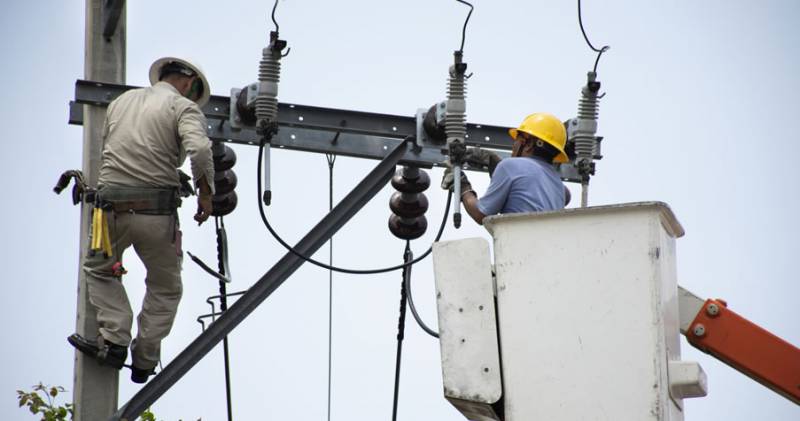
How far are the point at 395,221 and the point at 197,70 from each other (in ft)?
6.70

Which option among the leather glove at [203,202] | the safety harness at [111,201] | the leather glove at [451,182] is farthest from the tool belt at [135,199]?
the leather glove at [451,182]

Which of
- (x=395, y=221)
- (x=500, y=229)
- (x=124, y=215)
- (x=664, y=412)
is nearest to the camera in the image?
(x=664, y=412)

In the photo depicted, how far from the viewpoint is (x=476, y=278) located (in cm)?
543

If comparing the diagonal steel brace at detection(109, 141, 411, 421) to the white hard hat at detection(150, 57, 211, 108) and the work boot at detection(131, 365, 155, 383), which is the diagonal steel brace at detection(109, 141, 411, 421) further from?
the white hard hat at detection(150, 57, 211, 108)

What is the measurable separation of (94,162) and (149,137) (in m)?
0.40

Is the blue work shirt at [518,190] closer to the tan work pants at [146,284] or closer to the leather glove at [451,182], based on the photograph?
the leather glove at [451,182]

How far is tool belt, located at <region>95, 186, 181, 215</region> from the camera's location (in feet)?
24.7

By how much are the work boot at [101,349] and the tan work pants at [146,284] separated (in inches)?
1.3

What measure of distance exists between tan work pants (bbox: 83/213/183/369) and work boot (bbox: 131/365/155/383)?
27 mm

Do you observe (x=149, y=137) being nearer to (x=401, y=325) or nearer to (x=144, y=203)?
(x=144, y=203)

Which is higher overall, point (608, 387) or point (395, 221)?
point (395, 221)

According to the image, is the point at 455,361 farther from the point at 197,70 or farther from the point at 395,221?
the point at 395,221

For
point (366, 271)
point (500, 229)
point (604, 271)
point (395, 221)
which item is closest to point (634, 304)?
point (604, 271)

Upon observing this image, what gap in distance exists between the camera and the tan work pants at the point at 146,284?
755 centimetres
